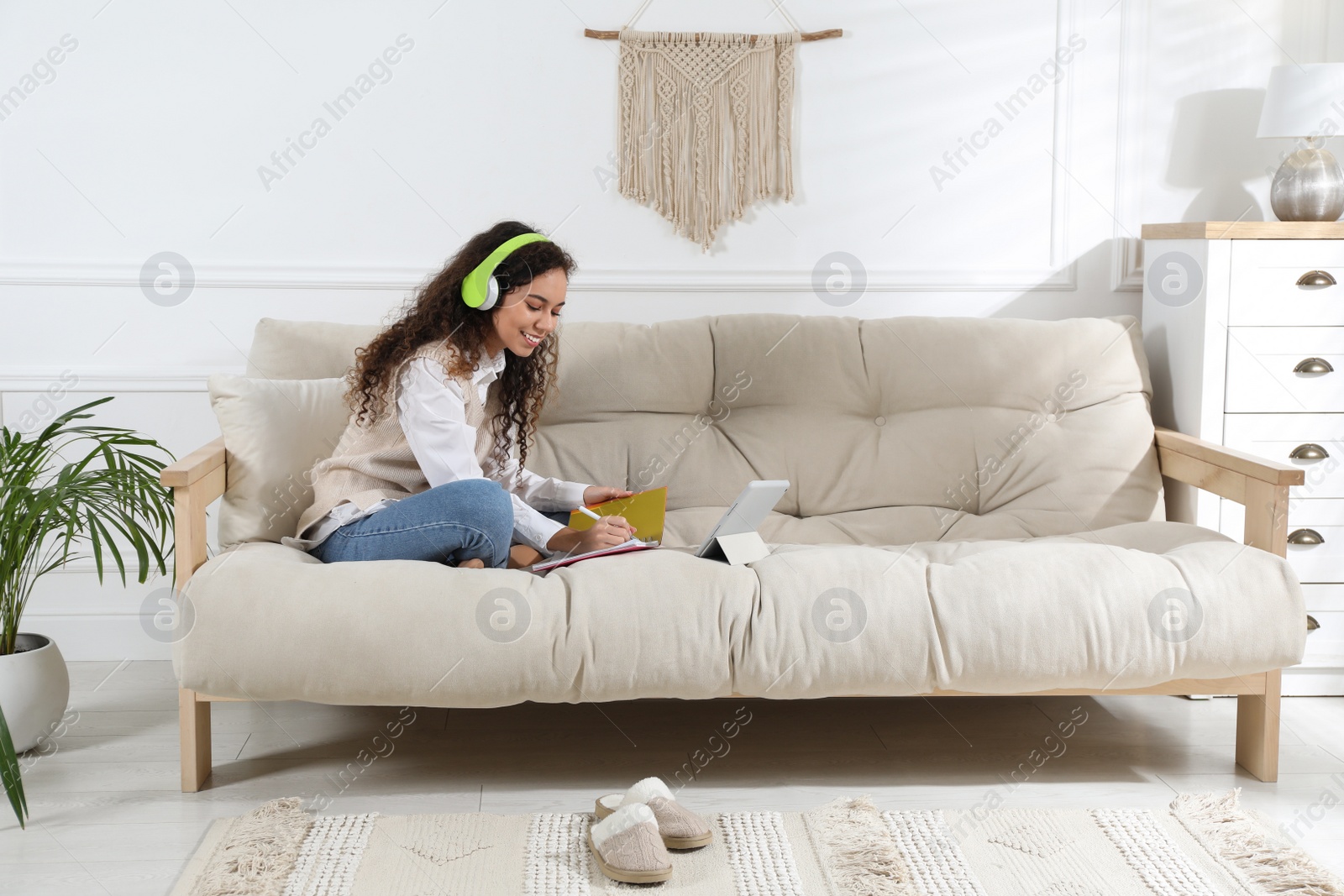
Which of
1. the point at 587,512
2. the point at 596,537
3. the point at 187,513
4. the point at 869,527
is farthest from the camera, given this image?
the point at 869,527

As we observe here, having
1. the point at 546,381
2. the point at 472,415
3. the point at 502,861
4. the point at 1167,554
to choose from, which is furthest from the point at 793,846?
the point at 546,381

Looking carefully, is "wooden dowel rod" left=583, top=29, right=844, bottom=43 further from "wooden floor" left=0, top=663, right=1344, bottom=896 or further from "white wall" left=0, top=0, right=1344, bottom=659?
"wooden floor" left=0, top=663, right=1344, bottom=896

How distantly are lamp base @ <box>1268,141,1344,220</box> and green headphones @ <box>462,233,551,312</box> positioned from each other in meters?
1.75

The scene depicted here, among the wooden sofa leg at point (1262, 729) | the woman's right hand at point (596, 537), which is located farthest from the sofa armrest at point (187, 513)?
the wooden sofa leg at point (1262, 729)

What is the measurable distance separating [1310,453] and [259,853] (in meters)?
2.19

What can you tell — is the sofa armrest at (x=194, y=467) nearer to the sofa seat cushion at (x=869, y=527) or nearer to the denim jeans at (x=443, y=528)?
the denim jeans at (x=443, y=528)

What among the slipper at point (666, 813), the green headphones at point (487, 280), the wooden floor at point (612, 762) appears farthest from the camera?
the green headphones at point (487, 280)

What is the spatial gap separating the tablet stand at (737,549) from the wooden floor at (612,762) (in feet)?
1.27

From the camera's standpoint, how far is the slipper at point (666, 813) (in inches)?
60.5

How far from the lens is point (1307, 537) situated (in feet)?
7.47

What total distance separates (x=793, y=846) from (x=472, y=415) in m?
0.94

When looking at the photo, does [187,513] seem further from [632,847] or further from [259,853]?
[632,847]

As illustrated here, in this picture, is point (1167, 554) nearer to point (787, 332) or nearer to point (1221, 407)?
point (1221, 407)

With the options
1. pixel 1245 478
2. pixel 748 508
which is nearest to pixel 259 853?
pixel 748 508
